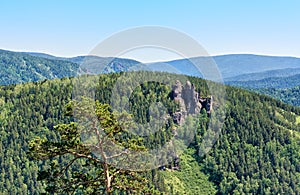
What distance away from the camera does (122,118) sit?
35.9m

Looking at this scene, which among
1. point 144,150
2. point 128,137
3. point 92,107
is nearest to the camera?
point 92,107

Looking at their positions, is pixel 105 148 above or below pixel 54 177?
above

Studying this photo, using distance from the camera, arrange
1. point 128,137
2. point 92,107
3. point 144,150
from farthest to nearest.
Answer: point 128,137
point 144,150
point 92,107

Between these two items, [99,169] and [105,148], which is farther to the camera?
[99,169]

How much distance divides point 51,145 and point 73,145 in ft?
5.52

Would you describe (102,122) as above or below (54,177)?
above

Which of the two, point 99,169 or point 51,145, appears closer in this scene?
point 51,145

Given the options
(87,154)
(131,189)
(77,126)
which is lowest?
(131,189)

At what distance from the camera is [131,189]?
35.8 meters

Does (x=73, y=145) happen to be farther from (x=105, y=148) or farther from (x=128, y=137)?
(x=128, y=137)

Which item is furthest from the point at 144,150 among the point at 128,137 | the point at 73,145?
the point at 73,145

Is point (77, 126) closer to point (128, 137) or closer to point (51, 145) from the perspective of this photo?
point (51, 145)

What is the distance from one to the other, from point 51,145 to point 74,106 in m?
3.42

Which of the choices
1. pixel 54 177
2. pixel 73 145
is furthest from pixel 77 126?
pixel 54 177
